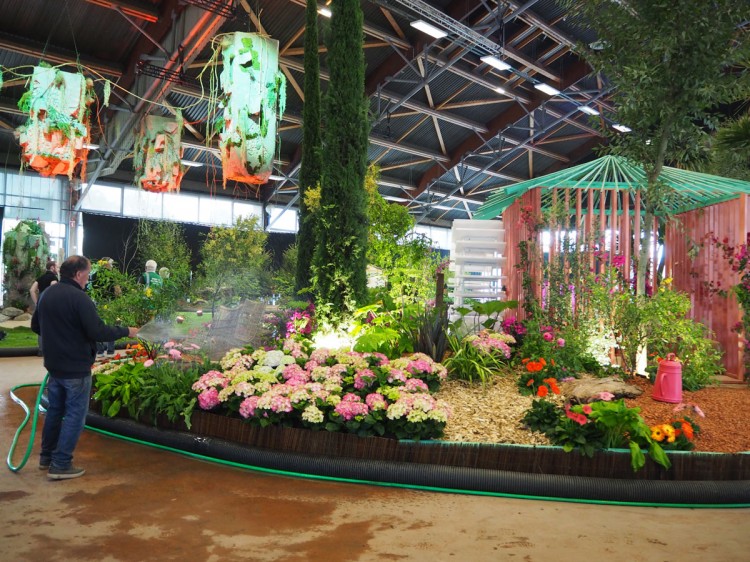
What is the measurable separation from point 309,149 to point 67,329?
18.9ft

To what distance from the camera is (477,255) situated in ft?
26.1

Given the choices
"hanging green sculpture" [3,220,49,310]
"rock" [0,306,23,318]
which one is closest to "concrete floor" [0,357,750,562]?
"rock" [0,306,23,318]

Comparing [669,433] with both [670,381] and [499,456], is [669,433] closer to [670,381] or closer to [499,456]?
[499,456]

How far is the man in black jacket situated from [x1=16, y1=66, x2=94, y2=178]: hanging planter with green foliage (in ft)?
12.0

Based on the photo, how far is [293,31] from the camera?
40.3ft

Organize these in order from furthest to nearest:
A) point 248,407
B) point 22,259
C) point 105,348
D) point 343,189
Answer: point 22,259 < point 105,348 < point 343,189 < point 248,407

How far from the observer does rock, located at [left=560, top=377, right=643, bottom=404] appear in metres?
4.12

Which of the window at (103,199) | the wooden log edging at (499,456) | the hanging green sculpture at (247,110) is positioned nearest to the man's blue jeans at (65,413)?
the wooden log edging at (499,456)

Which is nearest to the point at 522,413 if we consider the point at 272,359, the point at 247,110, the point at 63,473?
the point at 272,359

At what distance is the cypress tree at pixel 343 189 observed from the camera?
5676 millimetres

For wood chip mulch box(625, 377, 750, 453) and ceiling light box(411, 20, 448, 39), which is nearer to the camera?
wood chip mulch box(625, 377, 750, 453)

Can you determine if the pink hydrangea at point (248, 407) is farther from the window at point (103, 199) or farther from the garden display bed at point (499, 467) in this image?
the window at point (103, 199)

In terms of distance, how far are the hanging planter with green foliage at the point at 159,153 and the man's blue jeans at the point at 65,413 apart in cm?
584

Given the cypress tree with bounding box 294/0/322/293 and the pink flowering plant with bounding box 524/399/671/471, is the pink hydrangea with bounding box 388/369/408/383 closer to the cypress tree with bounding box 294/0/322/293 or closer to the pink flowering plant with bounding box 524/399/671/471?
the pink flowering plant with bounding box 524/399/671/471
